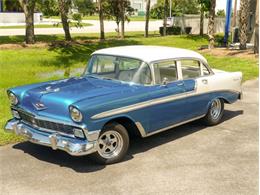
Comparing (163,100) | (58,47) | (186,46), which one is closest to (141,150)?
(163,100)

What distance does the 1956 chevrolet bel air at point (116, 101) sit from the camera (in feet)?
17.5

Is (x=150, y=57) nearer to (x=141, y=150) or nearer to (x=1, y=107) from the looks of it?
(x=141, y=150)

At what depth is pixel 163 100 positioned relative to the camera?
6320 mm

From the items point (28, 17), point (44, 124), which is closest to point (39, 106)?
point (44, 124)

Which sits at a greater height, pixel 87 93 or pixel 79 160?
pixel 87 93

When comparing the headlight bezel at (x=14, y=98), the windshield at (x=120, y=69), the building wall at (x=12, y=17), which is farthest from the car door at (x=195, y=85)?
the building wall at (x=12, y=17)

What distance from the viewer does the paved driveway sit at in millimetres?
4949

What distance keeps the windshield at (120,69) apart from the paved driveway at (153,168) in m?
1.13

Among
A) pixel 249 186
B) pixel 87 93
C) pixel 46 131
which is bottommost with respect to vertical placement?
pixel 249 186

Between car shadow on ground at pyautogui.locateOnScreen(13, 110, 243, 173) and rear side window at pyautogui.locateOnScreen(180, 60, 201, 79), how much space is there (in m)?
1.04

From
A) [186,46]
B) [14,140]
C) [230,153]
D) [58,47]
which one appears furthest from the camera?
[186,46]

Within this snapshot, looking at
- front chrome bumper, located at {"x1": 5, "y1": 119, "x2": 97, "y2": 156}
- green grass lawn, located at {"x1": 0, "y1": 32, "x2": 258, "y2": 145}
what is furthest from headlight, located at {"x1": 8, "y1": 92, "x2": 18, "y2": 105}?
green grass lawn, located at {"x1": 0, "y1": 32, "x2": 258, "y2": 145}

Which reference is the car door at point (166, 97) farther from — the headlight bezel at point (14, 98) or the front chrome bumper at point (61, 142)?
the headlight bezel at point (14, 98)

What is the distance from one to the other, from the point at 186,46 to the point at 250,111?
14.1 m
